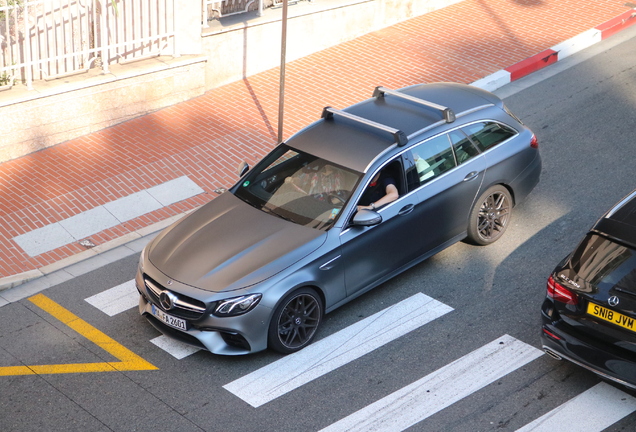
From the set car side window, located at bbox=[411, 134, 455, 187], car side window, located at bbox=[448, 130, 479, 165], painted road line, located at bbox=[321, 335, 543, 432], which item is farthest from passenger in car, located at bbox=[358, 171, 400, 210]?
painted road line, located at bbox=[321, 335, 543, 432]

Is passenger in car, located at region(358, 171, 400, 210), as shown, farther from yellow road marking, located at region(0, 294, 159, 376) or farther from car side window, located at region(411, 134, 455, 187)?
yellow road marking, located at region(0, 294, 159, 376)

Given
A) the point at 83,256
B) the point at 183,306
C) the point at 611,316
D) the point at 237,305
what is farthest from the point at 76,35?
the point at 611,316

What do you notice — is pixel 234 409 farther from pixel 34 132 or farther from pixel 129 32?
pixel 129 32

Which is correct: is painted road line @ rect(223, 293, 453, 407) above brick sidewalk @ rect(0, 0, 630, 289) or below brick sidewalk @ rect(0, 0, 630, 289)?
below

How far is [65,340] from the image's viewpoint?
26.6 ft

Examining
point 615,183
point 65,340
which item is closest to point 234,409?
point 65,340

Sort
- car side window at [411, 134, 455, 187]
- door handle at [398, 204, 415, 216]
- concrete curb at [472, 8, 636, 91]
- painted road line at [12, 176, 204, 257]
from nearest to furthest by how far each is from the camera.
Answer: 1. door handle at [398, 204, 415, 216]
2. car side window at [411, 134, 455, 187]
3. painted road line at [12, 176, 204, 257]
4. concrete curb at [472, 8, 636, 91]

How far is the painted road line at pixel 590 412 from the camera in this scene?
6.80 meters

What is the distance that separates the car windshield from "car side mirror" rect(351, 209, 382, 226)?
21cm

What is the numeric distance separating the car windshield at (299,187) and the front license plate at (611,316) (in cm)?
252

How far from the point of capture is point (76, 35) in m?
12.3

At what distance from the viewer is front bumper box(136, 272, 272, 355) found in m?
7.35

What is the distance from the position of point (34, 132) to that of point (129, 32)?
2226mm

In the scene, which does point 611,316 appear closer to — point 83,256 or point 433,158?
point 433,158
